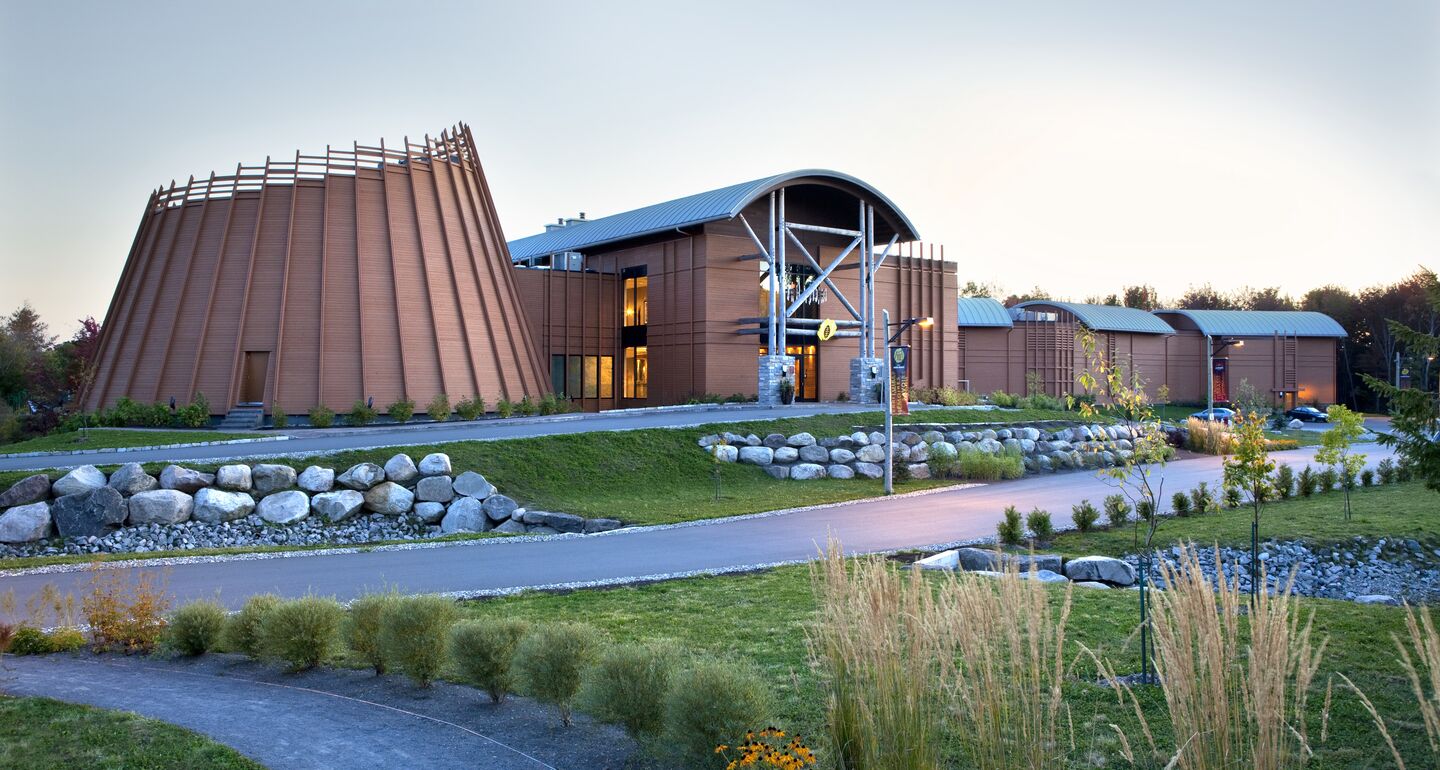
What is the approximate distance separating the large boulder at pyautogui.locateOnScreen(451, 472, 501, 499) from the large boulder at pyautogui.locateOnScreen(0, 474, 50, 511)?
719 cm

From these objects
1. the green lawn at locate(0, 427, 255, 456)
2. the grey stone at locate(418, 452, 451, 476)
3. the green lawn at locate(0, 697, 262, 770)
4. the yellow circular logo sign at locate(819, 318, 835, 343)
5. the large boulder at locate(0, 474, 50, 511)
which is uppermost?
the yellow circular logo sign at locate(819, 318, 835, 343)

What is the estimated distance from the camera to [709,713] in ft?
18.1

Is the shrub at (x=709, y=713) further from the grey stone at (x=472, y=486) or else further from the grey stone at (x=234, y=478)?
the grey stone at (x=234, y=478)

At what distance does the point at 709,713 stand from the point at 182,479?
1621 cm

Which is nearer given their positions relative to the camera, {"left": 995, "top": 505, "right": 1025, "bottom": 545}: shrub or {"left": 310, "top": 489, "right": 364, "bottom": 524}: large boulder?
{"left": 995, "top": 505, "right": 1025, "bottom": 545}: shrub

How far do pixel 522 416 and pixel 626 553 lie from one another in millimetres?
17711

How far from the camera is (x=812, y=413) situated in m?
31.4

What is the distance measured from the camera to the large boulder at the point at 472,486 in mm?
Result: 20031

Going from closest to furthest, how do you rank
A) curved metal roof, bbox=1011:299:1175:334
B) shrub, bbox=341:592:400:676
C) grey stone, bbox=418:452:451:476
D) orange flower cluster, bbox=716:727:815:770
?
orange flower cluster, bbox=716:727:815:770 < shrub, bbox=341:592:400:676 < grey stone, bbox=418:452:451:476 < curved metal roof, bbox=1011:299:1175:334

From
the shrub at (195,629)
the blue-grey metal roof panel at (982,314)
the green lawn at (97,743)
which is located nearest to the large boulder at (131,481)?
the shrub at (195,629)

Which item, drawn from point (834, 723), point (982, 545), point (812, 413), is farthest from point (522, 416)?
point (834, 723)

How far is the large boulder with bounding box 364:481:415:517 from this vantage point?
63.6 feet

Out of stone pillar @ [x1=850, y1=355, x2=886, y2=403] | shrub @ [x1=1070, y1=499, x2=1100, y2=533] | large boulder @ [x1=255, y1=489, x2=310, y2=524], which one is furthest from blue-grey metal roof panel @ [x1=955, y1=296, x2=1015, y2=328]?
large boulder @ [x1=255, y1=489, x2=310, y2=524]

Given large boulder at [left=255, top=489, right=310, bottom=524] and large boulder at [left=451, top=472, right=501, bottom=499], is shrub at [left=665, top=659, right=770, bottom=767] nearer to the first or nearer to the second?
large boulder at [left=255, top=489, right=310, bottom=524]
